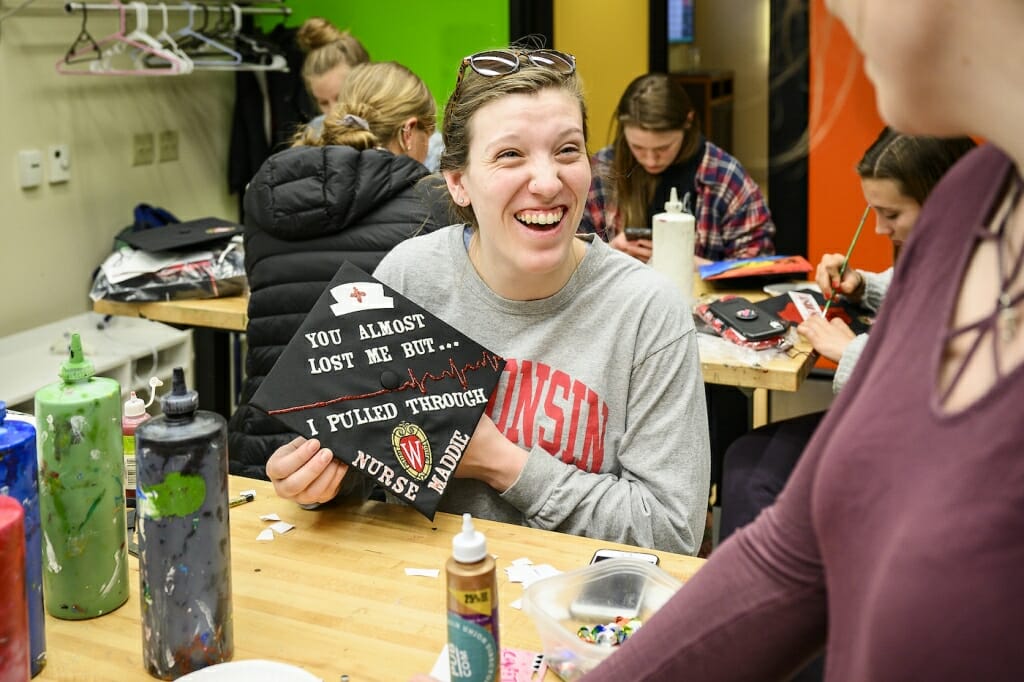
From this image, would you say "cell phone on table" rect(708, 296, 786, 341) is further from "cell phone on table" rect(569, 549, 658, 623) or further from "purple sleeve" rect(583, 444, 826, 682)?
"purple sleeve" rect(583, 444, 826, 682)

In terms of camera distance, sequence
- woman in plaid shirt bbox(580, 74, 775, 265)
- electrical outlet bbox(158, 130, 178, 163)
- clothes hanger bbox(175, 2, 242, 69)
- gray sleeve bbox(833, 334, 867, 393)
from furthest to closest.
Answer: electrical outlet bbox(158, 130, 178, 163) → clothes hanger bbox(175, 2, 242, 69) → woman in plaid shirt bbox(580, 74, 775, 265) → gray sleeve bbox(833, 334, 867, 393)

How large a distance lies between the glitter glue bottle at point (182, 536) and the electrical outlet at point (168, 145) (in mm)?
3851

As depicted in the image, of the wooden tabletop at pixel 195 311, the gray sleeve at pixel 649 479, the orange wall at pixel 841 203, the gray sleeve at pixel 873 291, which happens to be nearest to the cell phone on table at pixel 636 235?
the gray sleeve at pixel 873 291

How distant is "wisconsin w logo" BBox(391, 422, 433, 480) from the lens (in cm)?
151

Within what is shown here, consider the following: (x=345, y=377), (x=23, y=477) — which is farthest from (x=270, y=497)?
(x=23, y=477)

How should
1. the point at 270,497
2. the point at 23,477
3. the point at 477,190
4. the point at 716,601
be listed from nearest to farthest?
1. the point at 716,601
2. the point at 23,477
3. the point at 270,497
4. the point at 477,190

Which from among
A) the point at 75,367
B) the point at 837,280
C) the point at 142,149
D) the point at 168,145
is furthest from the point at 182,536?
the point at 168,145

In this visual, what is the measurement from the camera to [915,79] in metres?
0.65

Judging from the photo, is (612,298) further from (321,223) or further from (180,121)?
(180,121)

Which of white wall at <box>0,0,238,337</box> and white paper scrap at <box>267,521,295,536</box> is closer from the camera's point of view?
white paper scrap at <box>267,521,295,536</box>

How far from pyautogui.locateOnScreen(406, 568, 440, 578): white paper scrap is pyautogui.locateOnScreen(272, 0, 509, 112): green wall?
13.3ft

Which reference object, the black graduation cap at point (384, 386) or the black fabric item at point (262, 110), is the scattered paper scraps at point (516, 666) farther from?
the black fabric item at point (262, 110)

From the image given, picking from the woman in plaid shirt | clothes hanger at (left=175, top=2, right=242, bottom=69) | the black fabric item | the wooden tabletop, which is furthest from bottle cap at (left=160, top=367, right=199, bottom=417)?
the black fabric item

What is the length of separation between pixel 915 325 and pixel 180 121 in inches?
179
